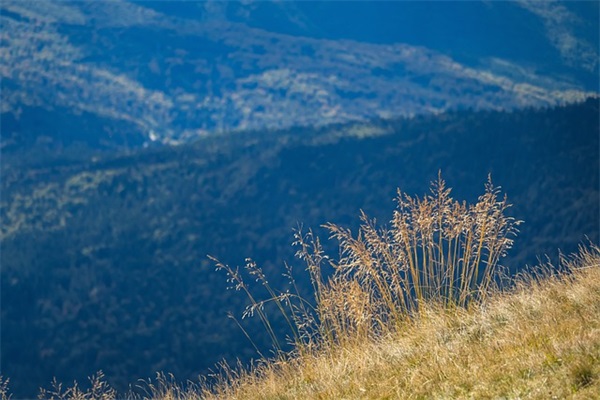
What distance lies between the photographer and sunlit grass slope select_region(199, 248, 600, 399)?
18.0ft

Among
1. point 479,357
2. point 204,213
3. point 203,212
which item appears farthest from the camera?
point 203,212

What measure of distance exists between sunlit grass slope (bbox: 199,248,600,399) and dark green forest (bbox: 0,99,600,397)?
2361 inches

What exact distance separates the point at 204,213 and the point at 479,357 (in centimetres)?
9325

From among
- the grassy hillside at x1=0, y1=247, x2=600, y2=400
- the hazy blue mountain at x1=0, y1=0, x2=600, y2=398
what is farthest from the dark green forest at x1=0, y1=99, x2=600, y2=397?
the grassy hillside at x1=0, y1=247, x2=600, y2=400

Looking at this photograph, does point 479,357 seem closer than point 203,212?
Yes

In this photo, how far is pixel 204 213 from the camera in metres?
98.7

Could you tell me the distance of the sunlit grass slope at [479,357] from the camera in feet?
18.0

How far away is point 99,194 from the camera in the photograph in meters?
99.6

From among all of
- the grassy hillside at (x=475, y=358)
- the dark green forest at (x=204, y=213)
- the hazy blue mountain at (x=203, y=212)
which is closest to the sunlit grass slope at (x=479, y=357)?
the grassy hillside at (x=475, y=358)

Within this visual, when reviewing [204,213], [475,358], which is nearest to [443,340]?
[475,358]

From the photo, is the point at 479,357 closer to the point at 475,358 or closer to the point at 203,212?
the point at 475,358

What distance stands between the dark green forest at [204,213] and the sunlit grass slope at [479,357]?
60.0 m

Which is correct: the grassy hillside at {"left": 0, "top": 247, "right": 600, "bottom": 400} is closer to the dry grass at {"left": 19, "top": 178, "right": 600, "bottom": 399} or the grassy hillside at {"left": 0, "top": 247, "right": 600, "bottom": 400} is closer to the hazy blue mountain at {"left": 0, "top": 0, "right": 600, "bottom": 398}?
the dry grass at {"left": 19, "top": 178, "right": 600, "bottom": 399}

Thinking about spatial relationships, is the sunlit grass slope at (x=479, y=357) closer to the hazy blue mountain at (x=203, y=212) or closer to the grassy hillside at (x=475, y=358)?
the grassy hillside at (x=475, y=358)
